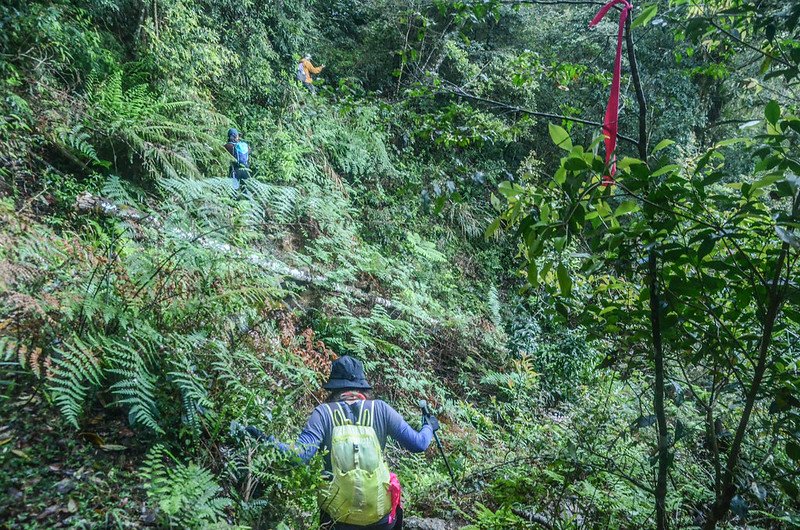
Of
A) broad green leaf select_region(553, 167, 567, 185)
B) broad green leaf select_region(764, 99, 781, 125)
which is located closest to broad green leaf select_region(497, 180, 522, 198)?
broad green leaf select_region(553, 167, 567, 185)

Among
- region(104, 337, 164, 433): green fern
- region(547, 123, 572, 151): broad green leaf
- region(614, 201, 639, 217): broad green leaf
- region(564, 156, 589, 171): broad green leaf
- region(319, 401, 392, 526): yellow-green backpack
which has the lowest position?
region(319, 401, 392, 526): yellow-green backpack

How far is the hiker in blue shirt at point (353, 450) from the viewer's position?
3.21m

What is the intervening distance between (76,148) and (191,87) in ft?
8.88

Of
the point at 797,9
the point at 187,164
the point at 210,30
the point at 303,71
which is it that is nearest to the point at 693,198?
the point at 797,9

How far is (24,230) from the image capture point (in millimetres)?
4527

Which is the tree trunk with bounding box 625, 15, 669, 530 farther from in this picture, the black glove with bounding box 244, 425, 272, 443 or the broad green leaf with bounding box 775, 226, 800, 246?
the black glove with bounding box 244, 425, 272, 443

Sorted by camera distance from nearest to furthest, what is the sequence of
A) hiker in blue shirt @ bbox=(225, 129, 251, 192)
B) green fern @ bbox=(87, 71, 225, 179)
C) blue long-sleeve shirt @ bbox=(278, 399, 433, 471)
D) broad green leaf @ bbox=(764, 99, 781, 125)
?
broad green leaf @ bbox=(764, 99, 781, 125), blue long-sleeve shirt @ bbox=(278, 399, 433, 471), green fern @ bbox=(87, 71, 225, 179), hiker in blue shirt @ bbox=(225, 129, 251, 192)

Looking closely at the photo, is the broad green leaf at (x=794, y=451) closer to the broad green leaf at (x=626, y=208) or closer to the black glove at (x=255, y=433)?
the broad green leaf at (x=626, y=208)

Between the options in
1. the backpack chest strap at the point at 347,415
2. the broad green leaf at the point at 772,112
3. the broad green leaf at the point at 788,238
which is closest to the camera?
the broad green leaf at the point at 788,238

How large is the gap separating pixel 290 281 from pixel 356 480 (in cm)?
460

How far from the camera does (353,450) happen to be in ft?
10.8

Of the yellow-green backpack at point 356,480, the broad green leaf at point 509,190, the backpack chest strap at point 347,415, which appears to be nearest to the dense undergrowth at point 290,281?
the yellow-green backpack at point 356,480

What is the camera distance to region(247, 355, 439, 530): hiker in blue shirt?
321 cm

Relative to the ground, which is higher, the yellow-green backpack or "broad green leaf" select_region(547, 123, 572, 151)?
"broad green leaf" select_region(547, 123, 572, 151)
